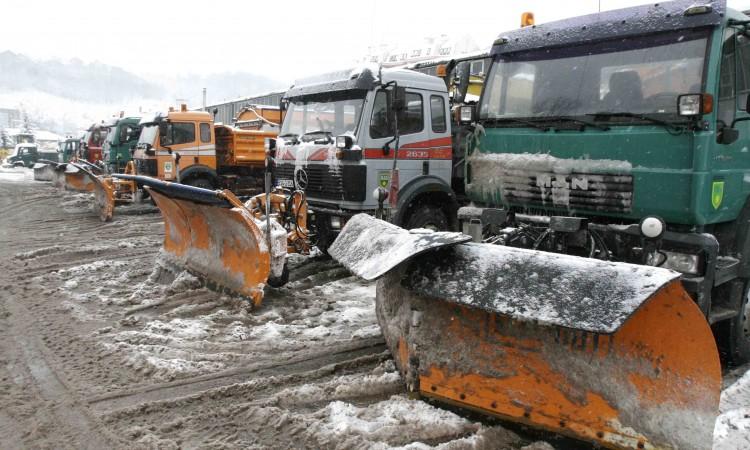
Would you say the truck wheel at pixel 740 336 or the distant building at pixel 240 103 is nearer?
the truck wheel at pixel 740 336

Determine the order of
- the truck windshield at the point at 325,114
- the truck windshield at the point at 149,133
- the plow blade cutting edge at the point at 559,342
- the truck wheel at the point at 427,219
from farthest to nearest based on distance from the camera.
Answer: the truck windshield at the point at 149,133 < the truck wheel at the point at 427,219 < the truck windshield at the point at 325,114 < the plow blade cutting edge at the point at 559,342

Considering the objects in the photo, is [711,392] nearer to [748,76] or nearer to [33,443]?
[748,76]

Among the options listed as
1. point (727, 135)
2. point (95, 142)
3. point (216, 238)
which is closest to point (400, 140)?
point (216, 238)

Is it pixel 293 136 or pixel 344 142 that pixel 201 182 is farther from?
pixel 344 142

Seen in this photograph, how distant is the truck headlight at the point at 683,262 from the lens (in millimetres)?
3549

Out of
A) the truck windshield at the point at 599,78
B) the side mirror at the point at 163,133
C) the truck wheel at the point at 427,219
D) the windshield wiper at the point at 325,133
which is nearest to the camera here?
the truck windshield at the point at 599,78

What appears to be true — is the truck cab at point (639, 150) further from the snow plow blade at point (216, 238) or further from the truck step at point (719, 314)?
the snow plow blade at point (216, 238)

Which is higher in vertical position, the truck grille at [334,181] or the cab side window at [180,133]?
the cab side window at [180,133]

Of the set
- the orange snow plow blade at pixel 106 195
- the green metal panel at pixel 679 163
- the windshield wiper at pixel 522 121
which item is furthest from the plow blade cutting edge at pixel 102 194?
the green metal panel at pixel 679 163

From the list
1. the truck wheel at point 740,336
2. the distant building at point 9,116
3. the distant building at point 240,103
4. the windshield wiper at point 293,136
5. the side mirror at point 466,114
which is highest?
the distant building at point 9,116

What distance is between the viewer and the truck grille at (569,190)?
3.93 m

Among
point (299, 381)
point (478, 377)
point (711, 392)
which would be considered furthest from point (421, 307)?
point (711, 392)

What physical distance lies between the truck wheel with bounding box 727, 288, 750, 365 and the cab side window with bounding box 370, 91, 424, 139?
4.20m

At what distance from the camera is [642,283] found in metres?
2.49
